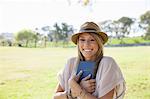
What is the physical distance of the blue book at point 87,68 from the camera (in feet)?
4.95

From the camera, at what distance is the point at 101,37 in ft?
4.98

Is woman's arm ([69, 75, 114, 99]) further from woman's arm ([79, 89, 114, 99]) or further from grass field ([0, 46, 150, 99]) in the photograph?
grass field ([0, 46, 150, 99])

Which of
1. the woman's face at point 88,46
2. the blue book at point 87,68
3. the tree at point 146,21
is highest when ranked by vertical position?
the tree at point 146,21

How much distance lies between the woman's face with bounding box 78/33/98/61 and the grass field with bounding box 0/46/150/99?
185 cm

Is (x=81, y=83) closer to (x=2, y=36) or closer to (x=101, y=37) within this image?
(x=101, y=37)

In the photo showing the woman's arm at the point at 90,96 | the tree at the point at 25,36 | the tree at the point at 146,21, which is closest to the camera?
the woman's arm at the point at 90,96

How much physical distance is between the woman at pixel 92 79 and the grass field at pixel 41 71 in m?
1.83

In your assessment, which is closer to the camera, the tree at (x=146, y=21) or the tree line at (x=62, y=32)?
the tree line at (x=62, y=32)

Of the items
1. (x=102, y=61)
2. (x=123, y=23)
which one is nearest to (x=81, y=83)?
(x=102, y=61)

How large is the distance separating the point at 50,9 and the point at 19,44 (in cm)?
53

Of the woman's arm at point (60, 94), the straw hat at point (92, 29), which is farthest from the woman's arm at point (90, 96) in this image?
the straw hat at point (92, 29)

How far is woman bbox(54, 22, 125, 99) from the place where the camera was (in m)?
1.45

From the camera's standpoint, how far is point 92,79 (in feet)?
4.90

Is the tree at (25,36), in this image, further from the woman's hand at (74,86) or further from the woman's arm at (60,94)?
the woman's hand at (74,86)
